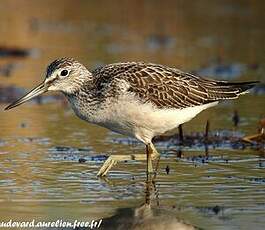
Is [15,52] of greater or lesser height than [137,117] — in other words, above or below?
below

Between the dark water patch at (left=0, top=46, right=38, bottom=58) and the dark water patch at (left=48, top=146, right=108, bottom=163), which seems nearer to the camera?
the dark water patch at (left=48, top=146, right=108, bottom=163)

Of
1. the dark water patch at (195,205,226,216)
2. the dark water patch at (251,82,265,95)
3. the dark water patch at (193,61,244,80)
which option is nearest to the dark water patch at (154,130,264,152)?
the dark water patch at (195,205,226,216)

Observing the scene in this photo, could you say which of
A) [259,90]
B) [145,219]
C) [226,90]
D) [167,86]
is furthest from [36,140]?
[259,90]

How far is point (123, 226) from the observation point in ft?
29.8

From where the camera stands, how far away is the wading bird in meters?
11.0

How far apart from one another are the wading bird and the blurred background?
56 cm

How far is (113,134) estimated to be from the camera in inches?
544

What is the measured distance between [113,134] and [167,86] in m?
2.45

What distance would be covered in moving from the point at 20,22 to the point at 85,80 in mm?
13851

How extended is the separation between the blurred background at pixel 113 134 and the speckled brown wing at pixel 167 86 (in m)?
0.78

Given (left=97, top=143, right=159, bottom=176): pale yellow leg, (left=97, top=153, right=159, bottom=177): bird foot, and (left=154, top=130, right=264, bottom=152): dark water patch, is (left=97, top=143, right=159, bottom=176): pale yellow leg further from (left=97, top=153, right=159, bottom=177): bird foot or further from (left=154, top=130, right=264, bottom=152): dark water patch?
(left=154, top=130, right=264, bottom=152): dark water patch

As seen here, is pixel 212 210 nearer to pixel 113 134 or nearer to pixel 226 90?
pixel 226 90

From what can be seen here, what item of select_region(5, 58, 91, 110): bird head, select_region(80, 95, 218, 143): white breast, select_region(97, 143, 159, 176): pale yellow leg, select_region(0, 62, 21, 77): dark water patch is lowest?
select_region(0, 62, 21, 77): dark water patch

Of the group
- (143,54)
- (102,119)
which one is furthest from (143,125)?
(143,54)
